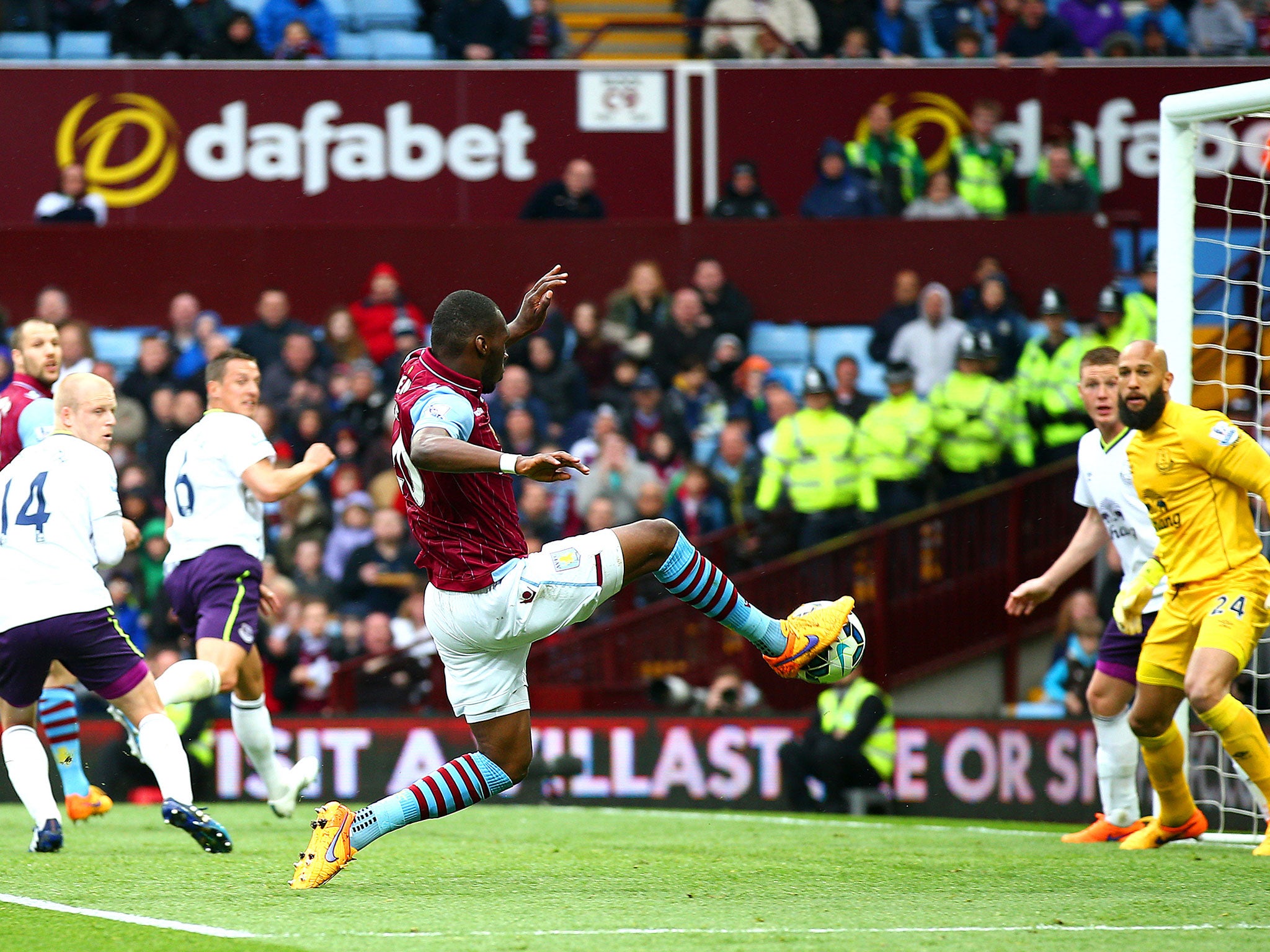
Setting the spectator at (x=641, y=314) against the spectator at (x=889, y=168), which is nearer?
the spectator at (x=641, y=314)

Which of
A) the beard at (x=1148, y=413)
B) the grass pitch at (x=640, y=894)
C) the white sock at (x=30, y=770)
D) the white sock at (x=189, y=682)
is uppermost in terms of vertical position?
the beard at (x=1148, y=413)

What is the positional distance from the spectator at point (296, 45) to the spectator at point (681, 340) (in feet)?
14.4

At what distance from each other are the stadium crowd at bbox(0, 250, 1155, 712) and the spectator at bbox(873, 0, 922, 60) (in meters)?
2.90

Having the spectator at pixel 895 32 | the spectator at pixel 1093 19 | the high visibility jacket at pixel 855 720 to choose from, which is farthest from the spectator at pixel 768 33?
the high visibility jacket at pixel 855 720

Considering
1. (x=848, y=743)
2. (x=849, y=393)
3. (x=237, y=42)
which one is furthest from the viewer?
(x=237, y=42)

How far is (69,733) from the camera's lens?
8852 millimetres

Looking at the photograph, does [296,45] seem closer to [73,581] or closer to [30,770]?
[73,581]

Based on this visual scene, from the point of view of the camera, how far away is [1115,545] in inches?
336

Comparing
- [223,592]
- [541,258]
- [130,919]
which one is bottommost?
[130,919]

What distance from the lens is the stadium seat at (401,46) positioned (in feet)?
54.7

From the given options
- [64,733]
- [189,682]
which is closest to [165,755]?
[189,682]

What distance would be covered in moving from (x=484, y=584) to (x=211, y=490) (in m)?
2.73

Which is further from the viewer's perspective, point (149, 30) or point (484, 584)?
point (149, 30)

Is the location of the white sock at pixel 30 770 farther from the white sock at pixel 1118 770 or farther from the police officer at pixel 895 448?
the police officer at pixel 895 448
